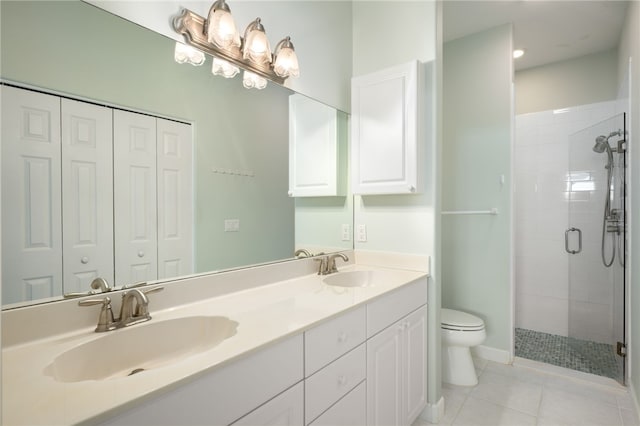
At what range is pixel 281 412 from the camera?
3.25ft

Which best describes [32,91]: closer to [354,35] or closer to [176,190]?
[176,190]

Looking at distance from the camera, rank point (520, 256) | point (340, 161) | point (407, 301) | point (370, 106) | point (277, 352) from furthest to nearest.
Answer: point (520, 256)
point (340, 161)
point (370, 106)
point (407, 301)
point (277, 352)

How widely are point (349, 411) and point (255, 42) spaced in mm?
1614

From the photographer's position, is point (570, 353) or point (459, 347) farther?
point (570, 353)

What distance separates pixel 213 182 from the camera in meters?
1.48

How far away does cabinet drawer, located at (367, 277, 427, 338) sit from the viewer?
1443 mm

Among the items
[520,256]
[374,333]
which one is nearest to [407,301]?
[374,333]

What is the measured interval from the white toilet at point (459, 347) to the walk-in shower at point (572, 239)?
786mm

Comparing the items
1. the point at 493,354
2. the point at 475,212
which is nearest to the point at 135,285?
the point at 475,212

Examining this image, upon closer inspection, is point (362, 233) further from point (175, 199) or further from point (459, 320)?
point (175, 199)

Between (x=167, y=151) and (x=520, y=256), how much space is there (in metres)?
3.37

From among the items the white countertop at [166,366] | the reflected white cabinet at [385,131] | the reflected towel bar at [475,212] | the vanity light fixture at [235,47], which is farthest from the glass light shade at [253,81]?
the reflected towel bar at [475,212]

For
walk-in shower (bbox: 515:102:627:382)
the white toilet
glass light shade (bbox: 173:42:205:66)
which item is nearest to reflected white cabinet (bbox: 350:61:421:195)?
glass light shade (bbox: 173:42:205:66)

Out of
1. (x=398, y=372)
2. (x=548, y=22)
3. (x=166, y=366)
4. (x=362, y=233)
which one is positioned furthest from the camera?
(x=548, y=22)
